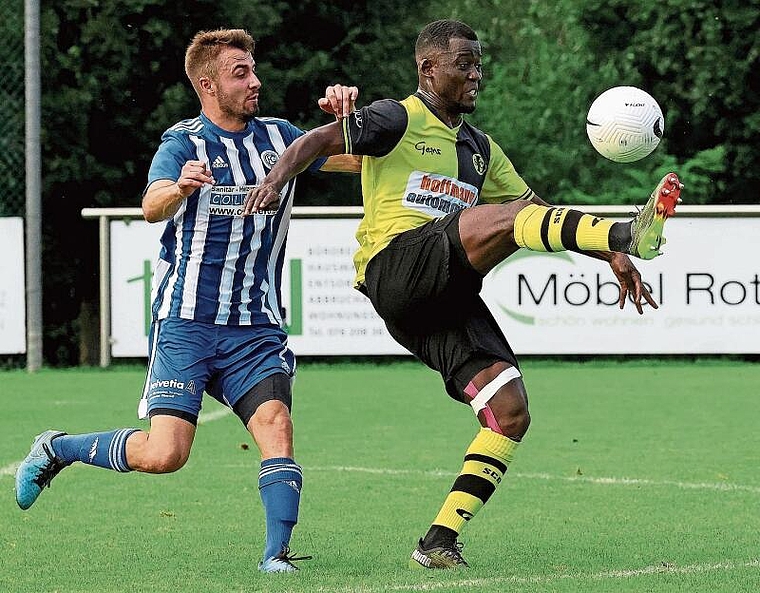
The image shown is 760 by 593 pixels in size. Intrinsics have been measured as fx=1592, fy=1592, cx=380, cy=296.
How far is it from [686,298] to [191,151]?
478 inches

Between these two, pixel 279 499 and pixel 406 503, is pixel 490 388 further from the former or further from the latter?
pixel 406 503

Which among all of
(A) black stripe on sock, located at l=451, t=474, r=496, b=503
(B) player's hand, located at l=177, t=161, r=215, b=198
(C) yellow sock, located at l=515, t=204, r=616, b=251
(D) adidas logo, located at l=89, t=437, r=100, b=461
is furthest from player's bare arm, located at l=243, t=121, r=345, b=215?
(A) black stripe on sock, located at l=451, t=474, r=496, b=503

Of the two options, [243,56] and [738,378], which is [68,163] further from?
[243,56]

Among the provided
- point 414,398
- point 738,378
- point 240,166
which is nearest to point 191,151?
point 240,166

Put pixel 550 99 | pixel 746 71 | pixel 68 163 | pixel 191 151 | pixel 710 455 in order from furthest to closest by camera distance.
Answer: pixel 550 99
pixel 746 71
pixel 68 163
pixel 710 455
pixel 191 151

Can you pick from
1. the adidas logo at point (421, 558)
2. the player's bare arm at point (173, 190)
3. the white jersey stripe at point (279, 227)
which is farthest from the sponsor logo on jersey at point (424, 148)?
the adidas logo at point (421, 558)

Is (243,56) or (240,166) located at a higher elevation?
(243,56)

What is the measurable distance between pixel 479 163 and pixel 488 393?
1.02 m

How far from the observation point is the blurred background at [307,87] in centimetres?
2089

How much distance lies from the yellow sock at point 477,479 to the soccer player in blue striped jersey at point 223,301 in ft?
2.04

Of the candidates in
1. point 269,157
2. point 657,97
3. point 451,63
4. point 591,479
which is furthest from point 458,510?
point 657,97

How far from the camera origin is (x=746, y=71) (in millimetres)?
23906

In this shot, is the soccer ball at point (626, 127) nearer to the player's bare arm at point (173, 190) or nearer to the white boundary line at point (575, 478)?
the player's bare arm at point (173, 190)

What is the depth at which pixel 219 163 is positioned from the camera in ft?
21.3
